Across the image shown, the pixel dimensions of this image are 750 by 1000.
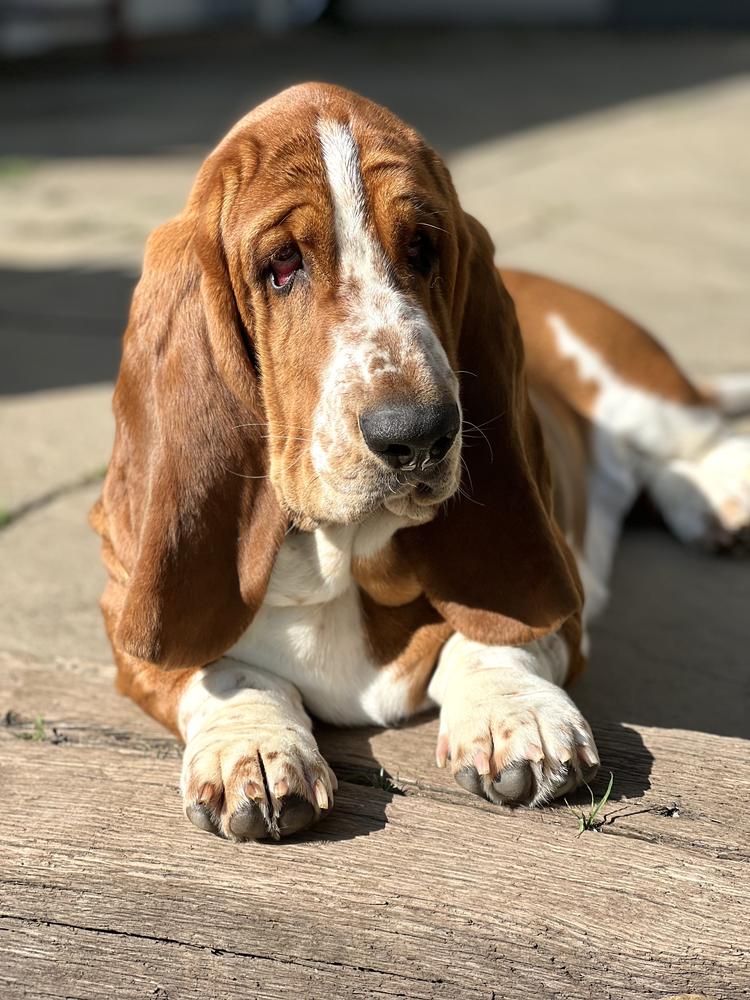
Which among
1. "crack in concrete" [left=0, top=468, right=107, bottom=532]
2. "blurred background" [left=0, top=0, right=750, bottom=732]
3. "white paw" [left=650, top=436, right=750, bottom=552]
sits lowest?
"blurred background" [left=0, top=0, right=750, bottom=732]

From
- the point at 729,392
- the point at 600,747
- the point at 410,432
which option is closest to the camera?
the point at 410,432

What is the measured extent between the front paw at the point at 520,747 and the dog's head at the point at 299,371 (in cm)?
24

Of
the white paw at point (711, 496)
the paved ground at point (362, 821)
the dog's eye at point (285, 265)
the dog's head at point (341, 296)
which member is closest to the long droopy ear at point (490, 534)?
the dog's head at point (341, 296)

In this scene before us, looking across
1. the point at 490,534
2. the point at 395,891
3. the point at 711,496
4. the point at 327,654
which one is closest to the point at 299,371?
the point at 490,534

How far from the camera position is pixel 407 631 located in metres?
2.80

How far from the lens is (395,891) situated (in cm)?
223

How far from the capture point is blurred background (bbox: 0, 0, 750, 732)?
3.95 metres

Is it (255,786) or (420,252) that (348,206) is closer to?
(420,252)

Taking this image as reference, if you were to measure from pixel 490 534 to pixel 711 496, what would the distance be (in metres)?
1.75

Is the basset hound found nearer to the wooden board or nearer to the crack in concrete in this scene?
the wooden board

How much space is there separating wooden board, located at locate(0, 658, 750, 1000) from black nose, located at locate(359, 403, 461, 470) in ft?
2.22

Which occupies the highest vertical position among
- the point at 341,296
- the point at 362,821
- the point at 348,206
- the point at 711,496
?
the point at 348,206

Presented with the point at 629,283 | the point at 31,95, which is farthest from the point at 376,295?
the point at 31,95

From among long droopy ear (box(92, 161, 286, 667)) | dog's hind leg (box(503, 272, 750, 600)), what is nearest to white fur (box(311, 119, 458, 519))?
long droopy ear (box(92, 161, 286, 667))
